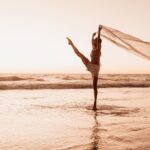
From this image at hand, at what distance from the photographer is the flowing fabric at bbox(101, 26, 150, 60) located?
8.83 meters

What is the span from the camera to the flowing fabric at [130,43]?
8828 millimetres

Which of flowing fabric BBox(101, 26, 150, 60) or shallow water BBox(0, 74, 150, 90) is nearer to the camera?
flowing fabric BBox(101, 26, 150, 60)

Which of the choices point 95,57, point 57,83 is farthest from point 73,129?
point 57,83

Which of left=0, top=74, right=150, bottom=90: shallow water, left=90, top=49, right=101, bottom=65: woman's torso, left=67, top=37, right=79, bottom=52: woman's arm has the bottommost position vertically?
left=0, top=74, right=150, bottom=90: shallow water

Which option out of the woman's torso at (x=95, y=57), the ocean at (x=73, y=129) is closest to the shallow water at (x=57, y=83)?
the ocean at (x=73, y=129)

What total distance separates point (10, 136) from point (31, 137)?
430 millimetres

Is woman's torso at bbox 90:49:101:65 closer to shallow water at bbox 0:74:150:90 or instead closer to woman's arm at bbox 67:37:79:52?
woman's arm at bbox 67:37:79:52

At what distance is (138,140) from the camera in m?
6.57

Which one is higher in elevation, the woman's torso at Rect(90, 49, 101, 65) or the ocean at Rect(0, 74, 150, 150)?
the woman's torso at Rect(90, 49, 101, 65)

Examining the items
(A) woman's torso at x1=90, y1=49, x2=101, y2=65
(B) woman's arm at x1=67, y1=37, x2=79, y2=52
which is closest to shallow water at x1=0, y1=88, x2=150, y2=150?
(A) woman's torso at x1=90, y1=49, x2=101, y2=65

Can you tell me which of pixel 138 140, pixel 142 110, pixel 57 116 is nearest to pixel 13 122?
pixel 57 116

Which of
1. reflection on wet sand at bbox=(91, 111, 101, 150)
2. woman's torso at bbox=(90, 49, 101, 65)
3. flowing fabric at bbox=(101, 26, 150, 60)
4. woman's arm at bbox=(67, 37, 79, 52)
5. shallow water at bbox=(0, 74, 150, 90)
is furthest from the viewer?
shallow water at bbox=(0, 74, 150, 90)

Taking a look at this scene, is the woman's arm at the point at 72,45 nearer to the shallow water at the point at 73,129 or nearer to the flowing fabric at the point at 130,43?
the flowing fabric at the point at 130,43

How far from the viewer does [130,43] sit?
9.12m
